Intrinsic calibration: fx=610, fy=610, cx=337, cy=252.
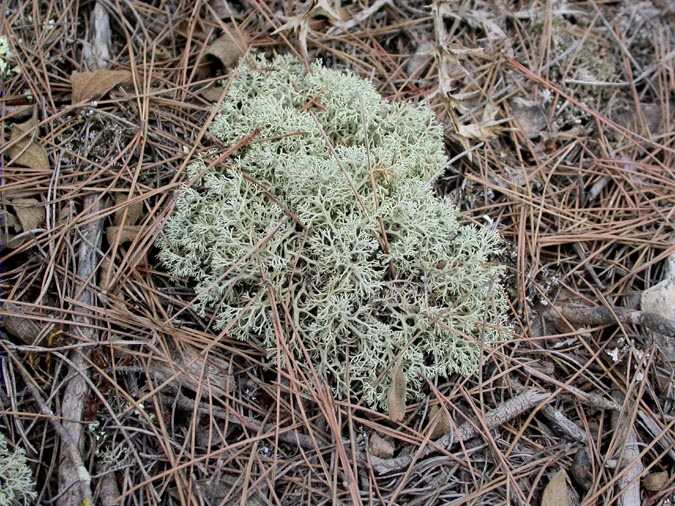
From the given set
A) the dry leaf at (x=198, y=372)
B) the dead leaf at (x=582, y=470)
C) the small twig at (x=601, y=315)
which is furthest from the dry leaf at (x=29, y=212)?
the dead leaf at (x=582, y=470)

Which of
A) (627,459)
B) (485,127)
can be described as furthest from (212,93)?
(627,459)

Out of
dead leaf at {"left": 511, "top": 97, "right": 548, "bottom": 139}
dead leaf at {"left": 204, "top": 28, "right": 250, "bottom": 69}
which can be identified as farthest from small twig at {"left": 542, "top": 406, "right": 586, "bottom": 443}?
dead leaf at {"left": 204, "top": 28, "right": 250, "bottom": 69}

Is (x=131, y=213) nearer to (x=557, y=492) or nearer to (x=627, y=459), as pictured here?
(x=557, y=492)

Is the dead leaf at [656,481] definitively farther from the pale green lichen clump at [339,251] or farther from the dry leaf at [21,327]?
the dry leaf at [21,327]

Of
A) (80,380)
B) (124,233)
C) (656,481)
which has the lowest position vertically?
(656,481)

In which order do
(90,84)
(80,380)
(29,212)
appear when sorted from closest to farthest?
(80,380)
(29,212)
(90,84)

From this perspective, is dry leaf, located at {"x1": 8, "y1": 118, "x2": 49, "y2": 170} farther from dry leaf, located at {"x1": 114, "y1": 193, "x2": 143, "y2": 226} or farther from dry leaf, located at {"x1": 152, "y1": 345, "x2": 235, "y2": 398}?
dry leaf, located at {"x1": 152, "y1": 345, "x2": 235, "y2": 398}

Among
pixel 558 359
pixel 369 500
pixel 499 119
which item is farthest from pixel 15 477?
pixel 499 119

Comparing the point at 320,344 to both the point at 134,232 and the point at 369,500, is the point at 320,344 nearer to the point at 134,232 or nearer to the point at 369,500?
the point at 369,500
